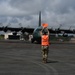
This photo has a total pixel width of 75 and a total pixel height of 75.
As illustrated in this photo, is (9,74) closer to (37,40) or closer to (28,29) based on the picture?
(37,40)

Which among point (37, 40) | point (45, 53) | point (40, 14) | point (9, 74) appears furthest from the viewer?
point (40, 14)

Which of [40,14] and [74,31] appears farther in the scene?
[74,31]

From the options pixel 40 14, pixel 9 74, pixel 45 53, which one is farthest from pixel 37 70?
pixel 40 14

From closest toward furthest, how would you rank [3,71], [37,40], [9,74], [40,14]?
[9,74] → [3,71] → [37,40] → [40,14]

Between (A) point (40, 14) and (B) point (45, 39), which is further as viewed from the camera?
(A) point (40, 14)

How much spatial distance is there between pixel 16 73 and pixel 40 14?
8139 centimetres

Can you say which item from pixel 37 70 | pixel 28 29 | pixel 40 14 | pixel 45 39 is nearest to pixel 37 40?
pixel 45 39

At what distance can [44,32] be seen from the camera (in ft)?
60.7

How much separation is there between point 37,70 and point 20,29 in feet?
295

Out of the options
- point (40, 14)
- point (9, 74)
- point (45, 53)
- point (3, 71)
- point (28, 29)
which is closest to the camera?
point (9, 74)

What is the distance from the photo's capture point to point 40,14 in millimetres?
94500

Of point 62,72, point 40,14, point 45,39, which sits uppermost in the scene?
point 40,14

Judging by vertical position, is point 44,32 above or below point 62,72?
above

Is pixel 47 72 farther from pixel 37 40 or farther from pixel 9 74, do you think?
pixel 37 40
